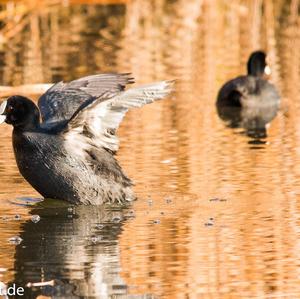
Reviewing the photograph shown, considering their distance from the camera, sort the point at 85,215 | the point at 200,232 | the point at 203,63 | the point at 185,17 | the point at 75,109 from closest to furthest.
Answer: the point at 200,232 → the point at 85,215 → the point at 75,109 → the point at 203,63 → the point at 185,17

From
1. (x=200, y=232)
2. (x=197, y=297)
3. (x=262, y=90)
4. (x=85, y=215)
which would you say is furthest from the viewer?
(x=262, y=90)

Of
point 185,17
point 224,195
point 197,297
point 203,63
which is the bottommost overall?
point 197,297

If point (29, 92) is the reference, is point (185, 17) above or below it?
above

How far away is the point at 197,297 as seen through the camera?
228 inches

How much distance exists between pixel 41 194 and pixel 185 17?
13703mm

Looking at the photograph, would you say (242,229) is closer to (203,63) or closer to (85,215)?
(85,215)

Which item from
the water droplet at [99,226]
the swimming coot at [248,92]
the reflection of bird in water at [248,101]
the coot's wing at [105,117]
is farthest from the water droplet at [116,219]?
the swimming coot at [248,92]

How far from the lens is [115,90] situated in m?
8.37

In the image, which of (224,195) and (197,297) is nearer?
(197,297)

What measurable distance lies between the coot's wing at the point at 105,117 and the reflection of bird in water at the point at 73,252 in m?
0.47

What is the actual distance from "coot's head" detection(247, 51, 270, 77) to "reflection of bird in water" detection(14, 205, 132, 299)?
6566 millimetres

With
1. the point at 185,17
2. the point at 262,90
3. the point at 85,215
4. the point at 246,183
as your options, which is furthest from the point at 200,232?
the point at 185,17

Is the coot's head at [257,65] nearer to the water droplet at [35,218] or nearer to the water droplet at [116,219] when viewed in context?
the water droplet at [116,219]

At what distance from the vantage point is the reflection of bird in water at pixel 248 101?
12887mm
